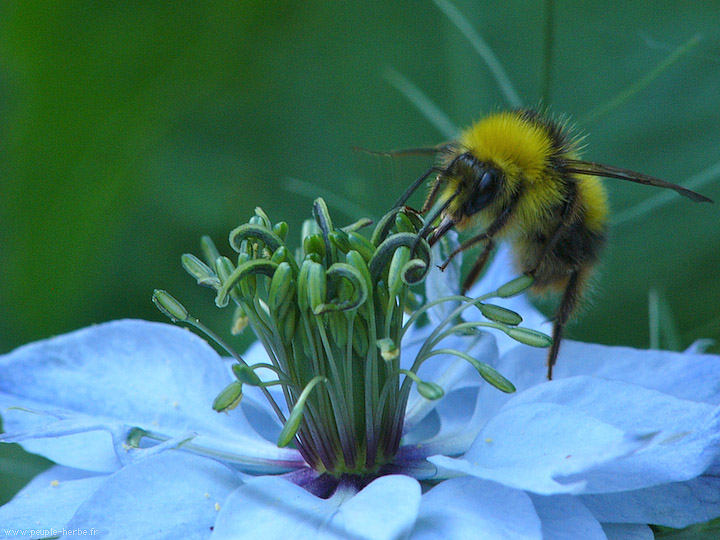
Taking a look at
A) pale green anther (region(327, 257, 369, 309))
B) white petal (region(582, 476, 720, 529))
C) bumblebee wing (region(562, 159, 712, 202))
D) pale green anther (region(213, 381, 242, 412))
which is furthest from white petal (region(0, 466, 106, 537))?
bumblebee wing (region(562, 159, 712, 202))

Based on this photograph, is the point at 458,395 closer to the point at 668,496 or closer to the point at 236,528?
the point at 668,496

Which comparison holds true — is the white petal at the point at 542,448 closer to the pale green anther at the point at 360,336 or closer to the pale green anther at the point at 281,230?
the pale green anther at the point at 360,336

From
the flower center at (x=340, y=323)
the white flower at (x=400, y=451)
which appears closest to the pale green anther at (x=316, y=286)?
the flower center at (x=340, y=323)

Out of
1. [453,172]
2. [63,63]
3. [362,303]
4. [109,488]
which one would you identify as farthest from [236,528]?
[63,63]

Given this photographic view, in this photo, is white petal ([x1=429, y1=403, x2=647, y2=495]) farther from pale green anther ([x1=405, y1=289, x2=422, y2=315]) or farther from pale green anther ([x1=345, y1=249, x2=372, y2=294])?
pale green anther ([x1=405, y1=289, x2=422, y2=315])

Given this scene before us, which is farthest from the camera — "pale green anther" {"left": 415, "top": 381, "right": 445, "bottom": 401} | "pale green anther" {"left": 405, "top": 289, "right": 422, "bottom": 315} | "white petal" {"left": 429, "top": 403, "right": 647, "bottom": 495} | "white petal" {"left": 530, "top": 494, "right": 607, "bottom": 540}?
"pale green anther" {"left": 405, "top": 289, "right": 422, "bottom": 315}

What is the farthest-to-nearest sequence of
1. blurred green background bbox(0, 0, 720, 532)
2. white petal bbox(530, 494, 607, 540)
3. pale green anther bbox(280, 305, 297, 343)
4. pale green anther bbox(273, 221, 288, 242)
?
blurred green background bbox(0, 0, 720, 532) → pale green anther bbox(273, 221, 288, 242) → pale green anther bbox(280, 305, 297, 343) → white petal bbox(530, 494, 607, 540)

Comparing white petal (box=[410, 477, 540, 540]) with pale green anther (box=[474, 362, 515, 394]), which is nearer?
white petal (box=[410, 477, 540, 540])
